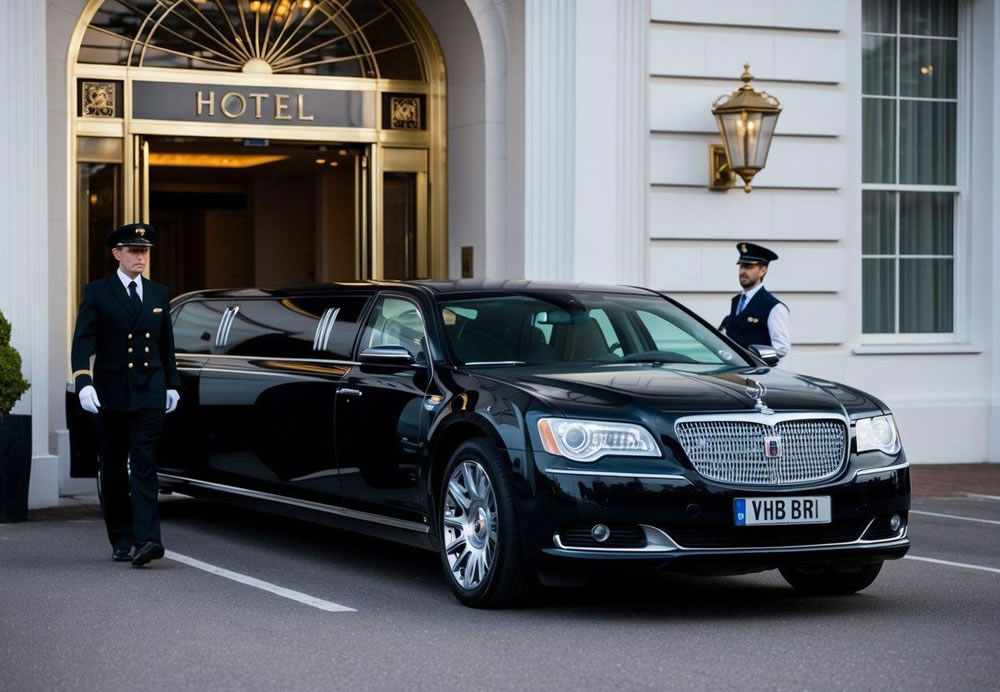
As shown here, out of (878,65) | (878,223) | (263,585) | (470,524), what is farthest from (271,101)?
(470,524)

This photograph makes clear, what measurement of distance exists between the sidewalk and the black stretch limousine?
4.88m

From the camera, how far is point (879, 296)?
50.7 ft

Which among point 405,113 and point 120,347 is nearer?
point 120,347

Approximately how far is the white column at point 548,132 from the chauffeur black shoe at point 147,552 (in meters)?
6.15

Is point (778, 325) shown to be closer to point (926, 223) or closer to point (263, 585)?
point (263, 585)

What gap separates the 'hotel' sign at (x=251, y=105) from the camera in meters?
14.4

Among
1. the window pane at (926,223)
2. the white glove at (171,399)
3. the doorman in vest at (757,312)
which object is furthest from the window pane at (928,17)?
the white glove at (171,399)

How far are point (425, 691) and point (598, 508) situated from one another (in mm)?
1513

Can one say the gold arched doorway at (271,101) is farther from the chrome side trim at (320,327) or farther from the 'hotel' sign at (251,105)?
the chrome side trim at (320,327)

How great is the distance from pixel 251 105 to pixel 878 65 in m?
5.73

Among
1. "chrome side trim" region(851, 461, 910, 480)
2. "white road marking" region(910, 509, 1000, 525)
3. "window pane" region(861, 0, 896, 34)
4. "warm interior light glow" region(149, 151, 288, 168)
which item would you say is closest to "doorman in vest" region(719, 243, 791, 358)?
"white road marking" region(910, 509, 1000, 525)

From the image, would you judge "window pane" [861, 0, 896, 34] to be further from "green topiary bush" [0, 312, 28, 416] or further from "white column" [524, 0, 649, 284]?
"green topiary bush" [0, 312, 28, 416]

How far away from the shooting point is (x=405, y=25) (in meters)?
15.3

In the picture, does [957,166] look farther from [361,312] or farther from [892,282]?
[361,312]
